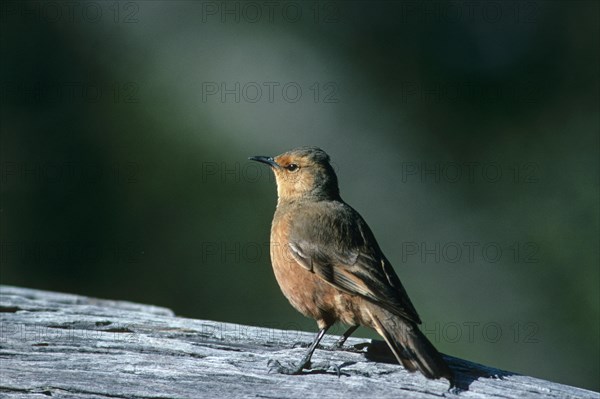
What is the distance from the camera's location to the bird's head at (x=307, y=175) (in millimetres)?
6473

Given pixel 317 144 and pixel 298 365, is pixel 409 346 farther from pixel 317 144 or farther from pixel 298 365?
pixel 317 144

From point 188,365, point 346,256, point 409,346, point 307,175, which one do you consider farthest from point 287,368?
point 307,175

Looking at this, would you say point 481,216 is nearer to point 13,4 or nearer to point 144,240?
point 144,240

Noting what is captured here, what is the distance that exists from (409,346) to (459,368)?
1.42ft

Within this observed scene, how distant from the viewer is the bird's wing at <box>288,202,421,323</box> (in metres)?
5.18

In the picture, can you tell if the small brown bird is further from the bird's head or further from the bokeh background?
the bokeh background

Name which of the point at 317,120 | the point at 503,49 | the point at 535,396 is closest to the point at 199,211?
the point at 317,120

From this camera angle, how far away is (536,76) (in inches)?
451

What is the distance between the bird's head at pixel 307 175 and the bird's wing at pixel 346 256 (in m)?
0.21

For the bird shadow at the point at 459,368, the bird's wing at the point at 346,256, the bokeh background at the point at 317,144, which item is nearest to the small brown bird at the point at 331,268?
the bird's wing at the point at 346,256

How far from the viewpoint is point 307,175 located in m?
6.49

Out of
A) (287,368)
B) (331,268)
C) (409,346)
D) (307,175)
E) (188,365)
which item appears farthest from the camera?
(307,175)

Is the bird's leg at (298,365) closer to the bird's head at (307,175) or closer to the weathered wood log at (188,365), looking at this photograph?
the weathered wood log at (188,365)

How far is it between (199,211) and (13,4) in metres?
4.04
